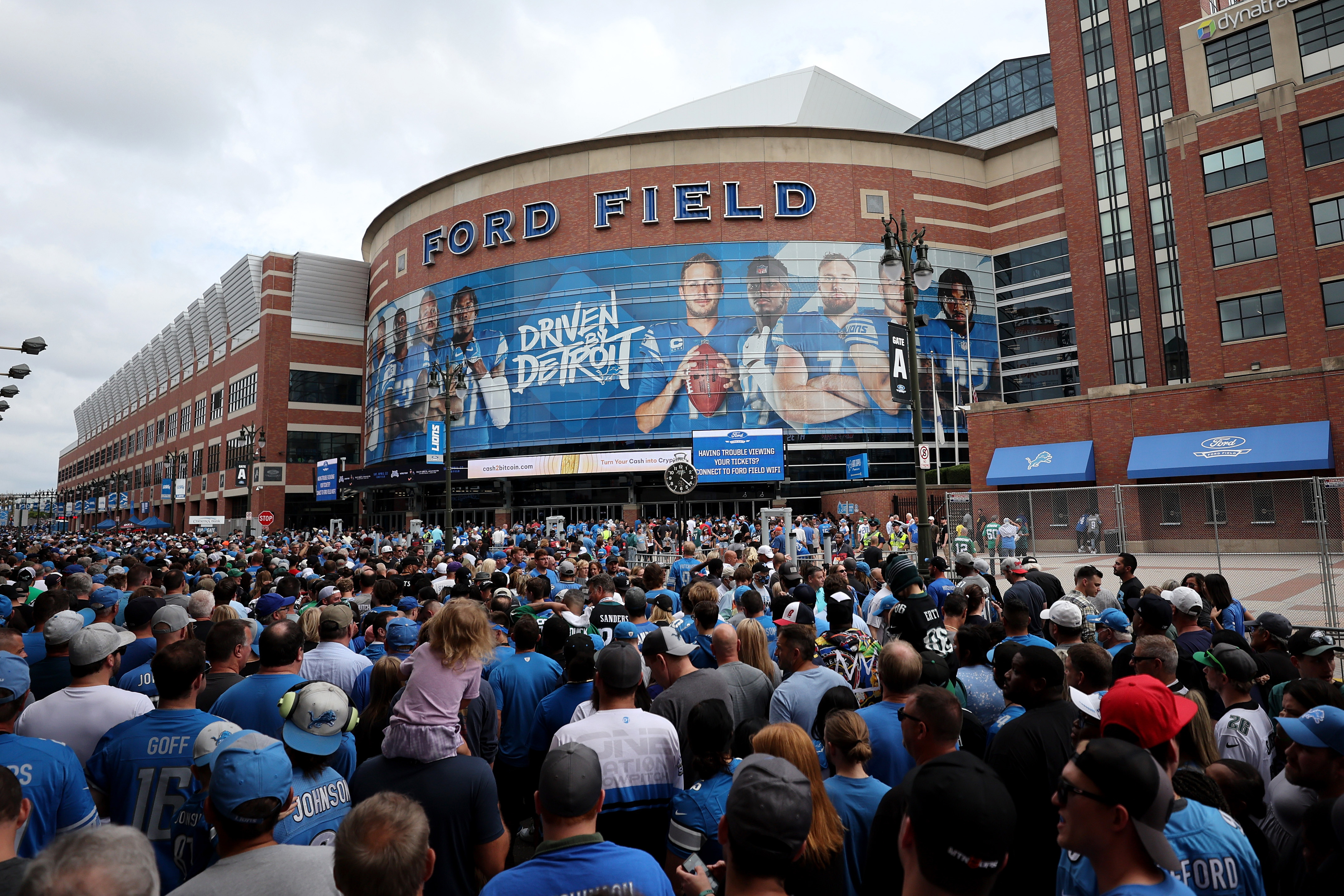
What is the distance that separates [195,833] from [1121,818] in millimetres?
4047

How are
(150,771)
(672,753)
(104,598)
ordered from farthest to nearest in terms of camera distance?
(104,598)
(672,753)
(150,771)

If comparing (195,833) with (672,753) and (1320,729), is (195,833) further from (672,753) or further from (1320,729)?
(1320,729)

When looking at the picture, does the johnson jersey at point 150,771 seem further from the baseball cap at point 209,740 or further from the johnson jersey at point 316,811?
the johnson jersey at point 316,811

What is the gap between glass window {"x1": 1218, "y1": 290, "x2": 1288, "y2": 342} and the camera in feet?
105

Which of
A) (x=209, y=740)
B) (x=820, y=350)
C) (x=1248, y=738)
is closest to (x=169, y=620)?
(x=209, y=740)

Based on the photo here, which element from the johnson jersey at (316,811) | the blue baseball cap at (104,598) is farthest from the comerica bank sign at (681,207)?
the johnson jersey at (316,811)

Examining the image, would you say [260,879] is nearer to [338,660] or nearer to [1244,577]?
[338,660]

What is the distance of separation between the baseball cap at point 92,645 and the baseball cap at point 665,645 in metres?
3.35

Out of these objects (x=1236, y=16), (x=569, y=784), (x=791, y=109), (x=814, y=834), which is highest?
(x=791, y=109)

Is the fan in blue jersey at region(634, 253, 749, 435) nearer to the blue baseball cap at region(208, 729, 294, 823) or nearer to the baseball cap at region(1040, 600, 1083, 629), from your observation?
the baseball cap at region(1040, 600, 1083, 629)

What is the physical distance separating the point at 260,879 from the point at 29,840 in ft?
5.99

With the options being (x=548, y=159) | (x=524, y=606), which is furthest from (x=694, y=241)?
(x=524, y=606)

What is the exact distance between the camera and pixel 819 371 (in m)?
48.1

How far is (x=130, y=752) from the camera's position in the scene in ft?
12.6
